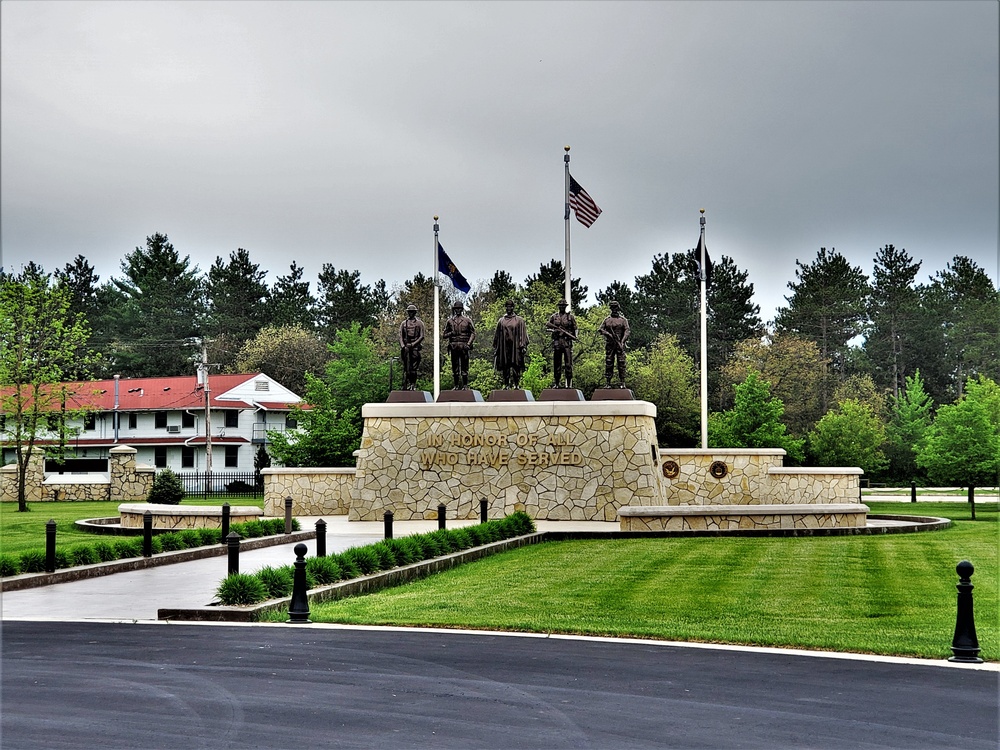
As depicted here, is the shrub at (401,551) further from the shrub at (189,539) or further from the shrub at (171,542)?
the shrub at (189,539)

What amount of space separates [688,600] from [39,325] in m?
38.0

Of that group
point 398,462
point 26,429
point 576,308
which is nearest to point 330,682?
point 398,462

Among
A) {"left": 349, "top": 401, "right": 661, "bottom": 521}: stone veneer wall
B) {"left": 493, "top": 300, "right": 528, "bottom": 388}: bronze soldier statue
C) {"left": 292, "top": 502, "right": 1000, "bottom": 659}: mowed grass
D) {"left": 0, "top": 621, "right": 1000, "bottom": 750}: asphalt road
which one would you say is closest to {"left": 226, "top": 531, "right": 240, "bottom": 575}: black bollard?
{"left": 292, "top": 502, "right": 1000, "bottom": 659}: mowed grass

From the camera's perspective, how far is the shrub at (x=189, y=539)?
21.2 m

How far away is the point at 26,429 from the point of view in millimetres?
42750

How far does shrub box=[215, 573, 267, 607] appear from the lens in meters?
13.3

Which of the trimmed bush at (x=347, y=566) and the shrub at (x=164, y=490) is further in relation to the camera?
the shrub at (x=164, y=490)

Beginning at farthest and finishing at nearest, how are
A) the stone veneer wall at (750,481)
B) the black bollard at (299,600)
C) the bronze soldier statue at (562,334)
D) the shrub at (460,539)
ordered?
the stone veneer wall at (750,481)
the bronze soldier statue at (562,334)
the shrub at (460,539)
the black bollard at (299,600)

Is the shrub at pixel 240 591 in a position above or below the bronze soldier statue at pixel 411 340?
below

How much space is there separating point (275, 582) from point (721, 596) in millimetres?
5543

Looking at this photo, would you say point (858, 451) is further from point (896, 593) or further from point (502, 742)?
point (502, 742)

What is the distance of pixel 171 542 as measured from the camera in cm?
2077

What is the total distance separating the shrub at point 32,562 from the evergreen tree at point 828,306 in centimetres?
6424

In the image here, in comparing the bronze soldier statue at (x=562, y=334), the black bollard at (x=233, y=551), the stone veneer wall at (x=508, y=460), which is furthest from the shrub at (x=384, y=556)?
the bronze soldier statue at (x=562, y=334)
